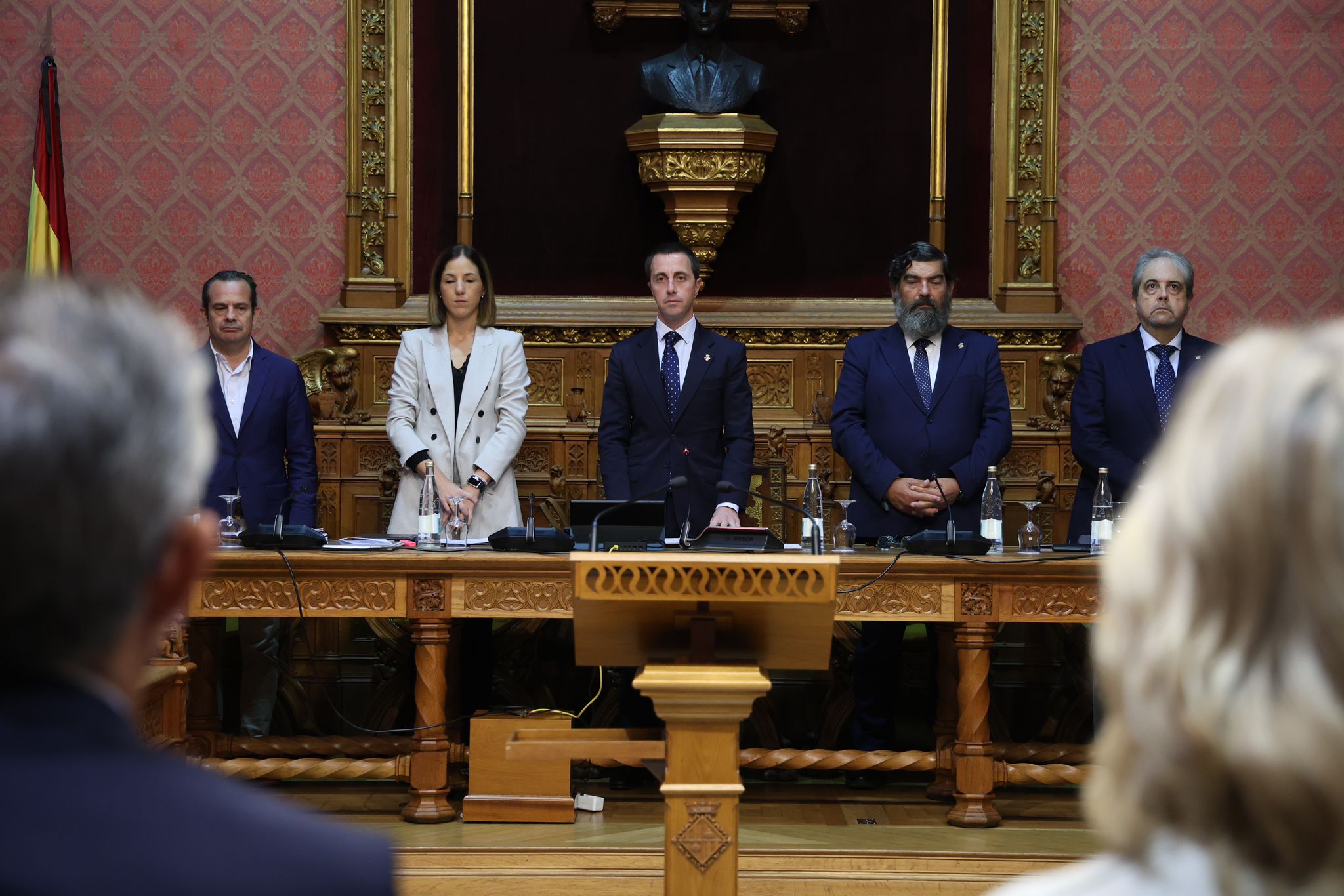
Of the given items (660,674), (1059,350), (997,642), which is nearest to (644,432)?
(997,642)

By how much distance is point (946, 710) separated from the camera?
14.8 feet

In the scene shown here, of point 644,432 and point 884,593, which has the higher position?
point 644,432

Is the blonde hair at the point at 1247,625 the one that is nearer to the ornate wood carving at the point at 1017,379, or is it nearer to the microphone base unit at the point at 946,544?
the microphone base unit at the point at 946,544

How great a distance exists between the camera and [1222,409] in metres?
0.76

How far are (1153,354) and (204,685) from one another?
3323mm

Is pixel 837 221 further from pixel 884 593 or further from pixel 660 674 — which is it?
pixel 660 674

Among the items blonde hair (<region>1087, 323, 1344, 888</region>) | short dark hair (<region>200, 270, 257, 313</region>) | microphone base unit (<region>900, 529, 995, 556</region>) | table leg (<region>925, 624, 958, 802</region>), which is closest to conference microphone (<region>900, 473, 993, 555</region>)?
microphone base unit (<region>900, 529, 995, 556</region>)

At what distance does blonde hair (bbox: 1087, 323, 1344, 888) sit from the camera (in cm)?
72

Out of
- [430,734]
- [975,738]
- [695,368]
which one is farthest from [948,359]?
[430,734]

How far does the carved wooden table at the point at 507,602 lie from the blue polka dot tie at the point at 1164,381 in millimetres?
1068

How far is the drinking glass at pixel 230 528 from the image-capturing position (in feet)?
13.7

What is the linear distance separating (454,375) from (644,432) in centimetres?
69

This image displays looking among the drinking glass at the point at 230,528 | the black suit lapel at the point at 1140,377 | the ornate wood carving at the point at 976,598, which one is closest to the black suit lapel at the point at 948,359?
the black suit lapel at the point at 1140,377

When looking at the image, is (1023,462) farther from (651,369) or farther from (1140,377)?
(651,369)
